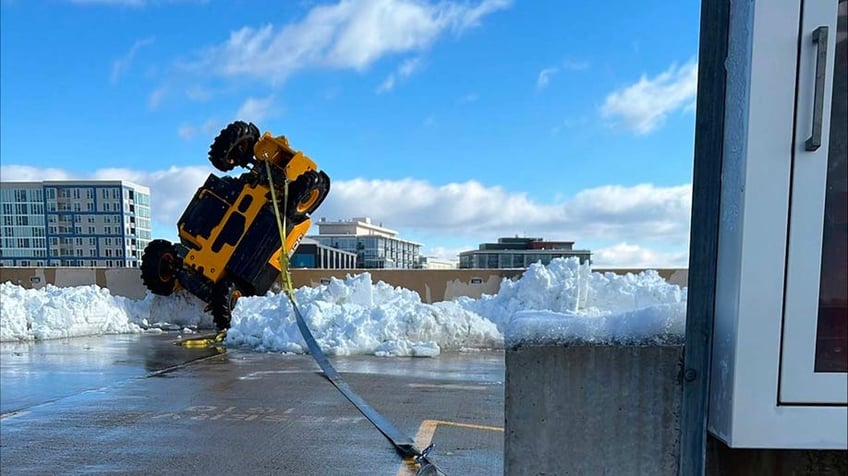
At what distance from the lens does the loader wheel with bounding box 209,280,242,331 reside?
9711 millimetres

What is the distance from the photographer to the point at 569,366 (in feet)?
4.22

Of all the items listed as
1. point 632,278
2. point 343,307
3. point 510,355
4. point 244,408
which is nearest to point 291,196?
point 343,307

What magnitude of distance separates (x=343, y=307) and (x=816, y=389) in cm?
797

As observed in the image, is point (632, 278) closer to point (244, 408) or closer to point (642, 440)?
point (244, 408)

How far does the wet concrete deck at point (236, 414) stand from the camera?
3.52 metres

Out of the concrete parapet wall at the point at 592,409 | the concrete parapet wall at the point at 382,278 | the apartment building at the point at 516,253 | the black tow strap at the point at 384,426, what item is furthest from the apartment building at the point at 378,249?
the concrete parapet wall at the point at 592,409

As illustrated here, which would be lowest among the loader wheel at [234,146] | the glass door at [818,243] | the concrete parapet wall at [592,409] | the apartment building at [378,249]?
the apartment building at [378,249]

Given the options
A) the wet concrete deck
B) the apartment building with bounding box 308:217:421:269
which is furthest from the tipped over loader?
the apartment building with bounding box 308:217:421:269

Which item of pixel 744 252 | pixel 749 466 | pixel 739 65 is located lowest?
pixel 749 466

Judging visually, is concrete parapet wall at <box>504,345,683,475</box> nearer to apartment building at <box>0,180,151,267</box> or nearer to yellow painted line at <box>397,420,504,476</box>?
yellow painted line at <box>397,420,504,476</box>

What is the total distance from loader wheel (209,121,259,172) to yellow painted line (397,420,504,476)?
289 inches

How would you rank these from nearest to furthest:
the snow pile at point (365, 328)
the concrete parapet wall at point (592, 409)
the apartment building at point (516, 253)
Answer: the concrete parapet wall at point (592, 409), the snow pile at point (365, 328), the apartment building at point (516, 253)

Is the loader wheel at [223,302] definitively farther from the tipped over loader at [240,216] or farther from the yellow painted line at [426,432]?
the yellow painted line at [426,432]

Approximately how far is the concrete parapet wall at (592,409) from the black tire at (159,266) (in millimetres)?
10427
